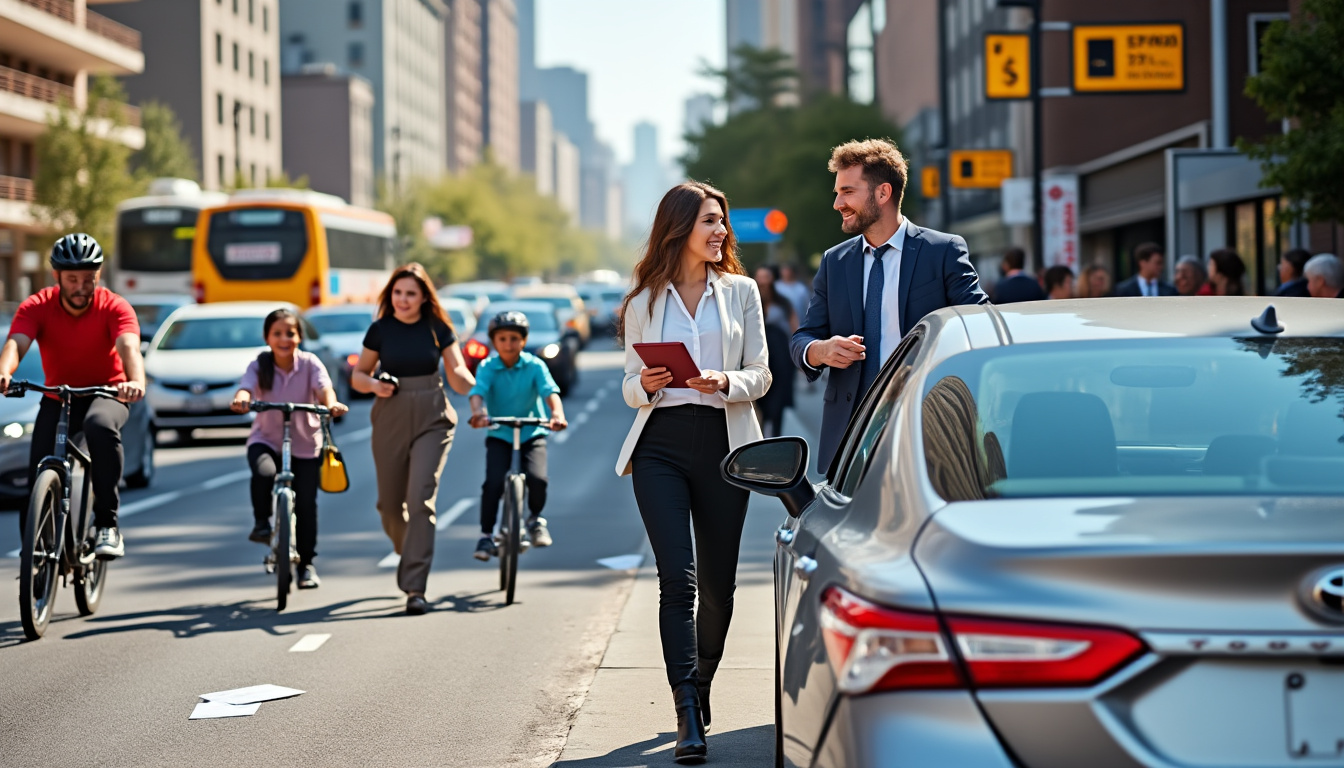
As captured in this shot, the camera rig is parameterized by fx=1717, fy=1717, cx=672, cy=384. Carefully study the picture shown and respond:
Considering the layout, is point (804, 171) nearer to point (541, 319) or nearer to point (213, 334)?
point (541, 319)

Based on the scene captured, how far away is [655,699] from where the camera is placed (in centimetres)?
658

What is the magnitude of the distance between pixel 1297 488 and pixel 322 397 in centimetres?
736

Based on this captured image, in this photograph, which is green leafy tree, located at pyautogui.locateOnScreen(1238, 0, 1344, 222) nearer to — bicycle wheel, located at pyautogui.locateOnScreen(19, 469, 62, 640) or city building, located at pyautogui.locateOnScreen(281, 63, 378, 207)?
bicycle wheel, located at pyautogui.locateOnScreen(19, 469, 62, 640)

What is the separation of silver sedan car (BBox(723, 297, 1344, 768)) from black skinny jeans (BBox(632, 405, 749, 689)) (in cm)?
179

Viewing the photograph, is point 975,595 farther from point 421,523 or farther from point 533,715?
point 421,523

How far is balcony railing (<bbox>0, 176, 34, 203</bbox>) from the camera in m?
51.4

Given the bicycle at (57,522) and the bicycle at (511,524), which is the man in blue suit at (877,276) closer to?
the bicycle at (511,524)

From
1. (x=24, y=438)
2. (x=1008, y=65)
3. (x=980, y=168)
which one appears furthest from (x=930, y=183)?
(x=24, y=438)

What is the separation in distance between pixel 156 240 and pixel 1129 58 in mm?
22502

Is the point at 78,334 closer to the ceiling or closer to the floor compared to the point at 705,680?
closer to the ceiling

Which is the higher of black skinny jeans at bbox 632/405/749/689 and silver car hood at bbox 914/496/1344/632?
silver car hood at bbox 914/496/1344/632

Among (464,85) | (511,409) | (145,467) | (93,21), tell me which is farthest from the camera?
(464,85)

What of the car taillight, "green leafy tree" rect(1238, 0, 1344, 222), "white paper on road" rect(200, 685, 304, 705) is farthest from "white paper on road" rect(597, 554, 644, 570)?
the car taillight

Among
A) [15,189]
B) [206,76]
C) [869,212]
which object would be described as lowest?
[869,212]
